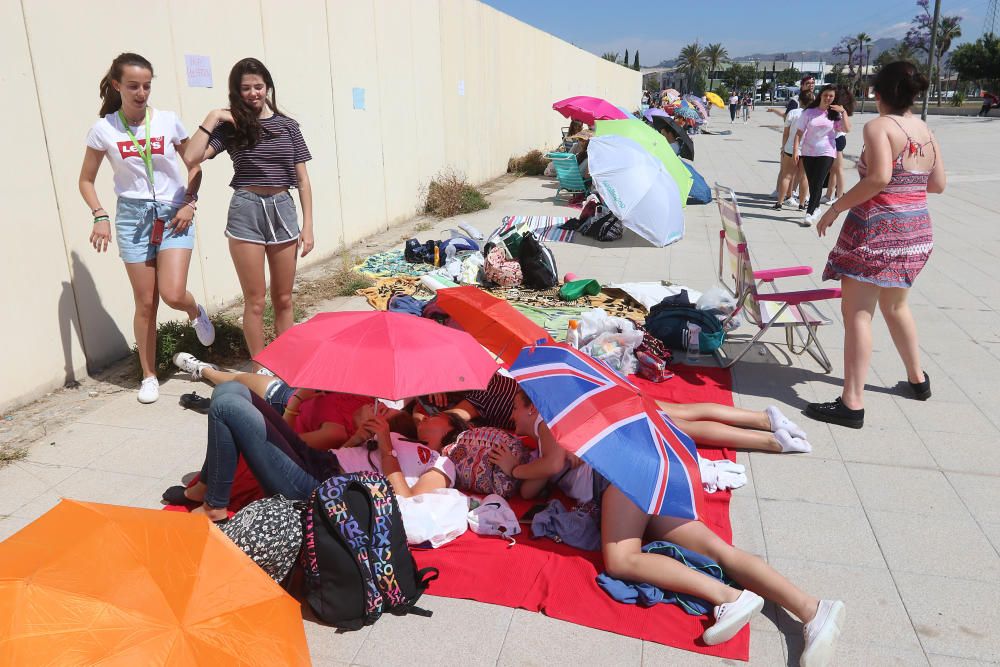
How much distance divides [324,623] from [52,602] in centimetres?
121

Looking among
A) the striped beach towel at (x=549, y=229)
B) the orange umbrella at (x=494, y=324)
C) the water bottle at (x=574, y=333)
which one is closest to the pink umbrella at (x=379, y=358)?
the orange umbrella at (x=494, y=324)

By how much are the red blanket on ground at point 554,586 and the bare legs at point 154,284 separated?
2.44 m

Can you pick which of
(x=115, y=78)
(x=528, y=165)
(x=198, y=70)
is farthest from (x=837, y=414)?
(x=528, y=165)

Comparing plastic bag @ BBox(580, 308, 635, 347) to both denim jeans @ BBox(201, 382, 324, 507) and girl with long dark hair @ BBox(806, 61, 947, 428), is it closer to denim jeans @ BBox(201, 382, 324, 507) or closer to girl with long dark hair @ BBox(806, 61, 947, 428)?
girl with long dark hair @ BBox(806, 61, 947, 428)

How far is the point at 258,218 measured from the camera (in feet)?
15.1

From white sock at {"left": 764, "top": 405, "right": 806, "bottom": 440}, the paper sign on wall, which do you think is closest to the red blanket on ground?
white sock at {"left": 764, "top": 405, "right": 806, "bottom": 440}

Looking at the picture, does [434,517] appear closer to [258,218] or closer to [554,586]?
[554,586]

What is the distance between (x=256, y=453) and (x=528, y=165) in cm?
1463

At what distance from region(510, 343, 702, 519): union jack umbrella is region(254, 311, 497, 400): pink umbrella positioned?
0.36m

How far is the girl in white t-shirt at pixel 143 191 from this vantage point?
171 inches

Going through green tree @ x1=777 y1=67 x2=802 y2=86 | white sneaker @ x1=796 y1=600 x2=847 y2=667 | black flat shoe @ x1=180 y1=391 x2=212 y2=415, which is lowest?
white sneaker @ x1=796 y1=600 x2=847 y2=667

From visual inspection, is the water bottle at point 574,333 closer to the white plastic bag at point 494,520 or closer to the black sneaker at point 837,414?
the black sneaker at point 837,414

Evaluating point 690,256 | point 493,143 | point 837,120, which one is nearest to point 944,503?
point 690,256

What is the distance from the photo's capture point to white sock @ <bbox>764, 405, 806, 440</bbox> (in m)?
4.28
